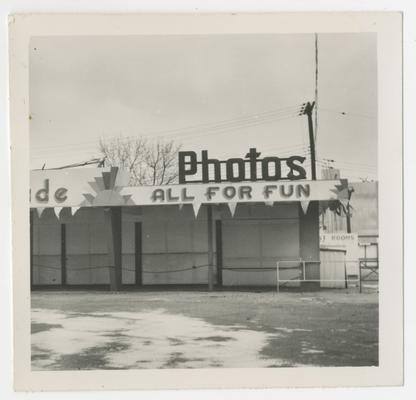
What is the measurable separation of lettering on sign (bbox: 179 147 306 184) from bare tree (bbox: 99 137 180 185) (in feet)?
1.19

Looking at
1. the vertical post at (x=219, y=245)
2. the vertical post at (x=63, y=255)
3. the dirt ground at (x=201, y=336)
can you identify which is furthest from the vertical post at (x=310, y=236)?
the vertical post at (x=63, y=255)

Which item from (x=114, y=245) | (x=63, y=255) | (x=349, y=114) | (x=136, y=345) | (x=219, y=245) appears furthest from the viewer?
(x=63, y=255)

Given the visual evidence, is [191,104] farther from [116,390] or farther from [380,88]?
[116,390]

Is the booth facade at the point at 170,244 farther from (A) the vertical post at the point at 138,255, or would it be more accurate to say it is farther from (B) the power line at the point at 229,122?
(B) the power line at the point at 229,122

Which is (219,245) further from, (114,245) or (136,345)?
(136,345)

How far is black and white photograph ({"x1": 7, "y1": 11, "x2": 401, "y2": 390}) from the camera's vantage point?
690cm

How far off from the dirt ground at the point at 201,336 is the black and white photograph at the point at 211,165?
0.03 m

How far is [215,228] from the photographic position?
52.4 feet

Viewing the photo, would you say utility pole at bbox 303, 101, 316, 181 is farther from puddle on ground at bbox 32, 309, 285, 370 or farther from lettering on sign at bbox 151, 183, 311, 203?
puddle on ground at bbox 32, 309, 285, 370

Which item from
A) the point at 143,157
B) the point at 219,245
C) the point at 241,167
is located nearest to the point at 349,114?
the point at 241,167

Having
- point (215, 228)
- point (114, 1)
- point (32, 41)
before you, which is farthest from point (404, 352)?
point (215, 228)

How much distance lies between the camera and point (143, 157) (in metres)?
11.5

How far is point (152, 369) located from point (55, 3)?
4220 mm

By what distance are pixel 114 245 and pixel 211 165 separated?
15.5ft
